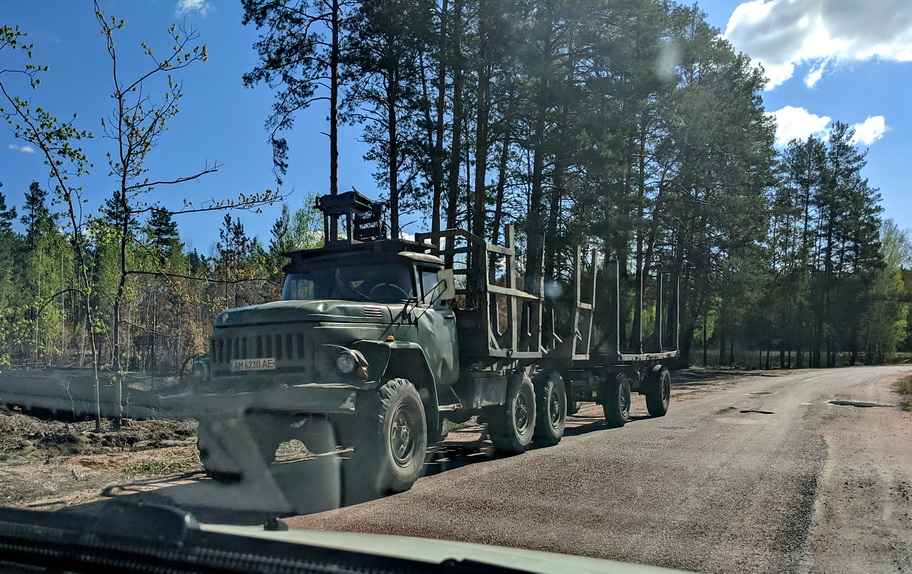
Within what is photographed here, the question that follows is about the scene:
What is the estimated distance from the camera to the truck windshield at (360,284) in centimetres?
835

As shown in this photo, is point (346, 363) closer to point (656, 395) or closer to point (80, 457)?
point (80, 457)

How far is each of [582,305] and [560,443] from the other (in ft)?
9.02

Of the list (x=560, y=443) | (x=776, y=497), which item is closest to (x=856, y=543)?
(x=776, y=497)

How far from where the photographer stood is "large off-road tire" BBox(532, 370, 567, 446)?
1065 cm

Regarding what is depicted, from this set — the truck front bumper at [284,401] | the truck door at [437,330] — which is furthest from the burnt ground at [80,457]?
the truck door at [437,330]

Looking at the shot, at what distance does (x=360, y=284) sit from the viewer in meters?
8.50

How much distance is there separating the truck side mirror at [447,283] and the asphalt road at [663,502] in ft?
7.39

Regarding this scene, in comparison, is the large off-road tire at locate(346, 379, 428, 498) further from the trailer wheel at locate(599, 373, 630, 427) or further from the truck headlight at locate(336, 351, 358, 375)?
the trailer wheel at locate(599, 373, 630, 427)

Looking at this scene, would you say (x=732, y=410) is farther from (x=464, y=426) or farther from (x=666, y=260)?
(x=666, y=260)

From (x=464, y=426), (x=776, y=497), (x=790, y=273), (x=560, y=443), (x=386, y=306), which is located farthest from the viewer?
(x=790, y=273)

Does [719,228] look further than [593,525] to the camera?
Yes

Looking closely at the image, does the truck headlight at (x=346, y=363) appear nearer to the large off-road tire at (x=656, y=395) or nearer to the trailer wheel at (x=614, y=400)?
the trailer wheel at (x=614, y=400)

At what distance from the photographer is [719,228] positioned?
30.5m

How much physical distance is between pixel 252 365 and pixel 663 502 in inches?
173
